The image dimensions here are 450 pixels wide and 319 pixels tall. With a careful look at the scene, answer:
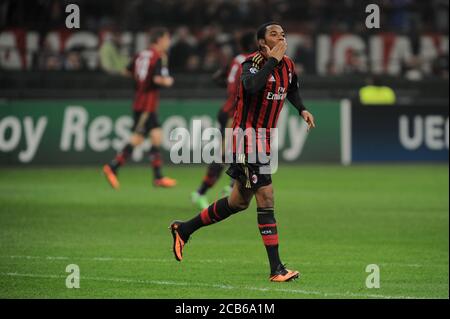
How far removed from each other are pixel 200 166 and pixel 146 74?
5247 millimetres

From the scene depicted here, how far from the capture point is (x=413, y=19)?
98.1 ft

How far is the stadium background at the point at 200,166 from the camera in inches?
466

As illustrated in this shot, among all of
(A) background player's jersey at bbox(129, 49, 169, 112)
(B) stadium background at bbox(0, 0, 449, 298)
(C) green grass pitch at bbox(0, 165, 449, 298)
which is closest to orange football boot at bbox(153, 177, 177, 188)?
(C) green grass pitch at bbox(0, 165, 449, 298)

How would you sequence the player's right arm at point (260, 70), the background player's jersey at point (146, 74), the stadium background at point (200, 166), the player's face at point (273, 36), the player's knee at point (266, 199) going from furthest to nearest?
the background player's jersey at point (146, 74)
the stadium background at point (200, 166)
the player's knee at point (266, 199)
the player's face at point (273, 36)
the player's right arm at point (260, 70)

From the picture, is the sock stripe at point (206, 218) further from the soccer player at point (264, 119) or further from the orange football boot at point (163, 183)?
the orange football boot at point (163, 183)

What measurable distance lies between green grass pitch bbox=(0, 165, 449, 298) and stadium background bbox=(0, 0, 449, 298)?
37 mm

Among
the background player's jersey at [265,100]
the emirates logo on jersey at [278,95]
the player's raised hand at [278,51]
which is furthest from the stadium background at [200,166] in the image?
the player's raised hand at [278,51]

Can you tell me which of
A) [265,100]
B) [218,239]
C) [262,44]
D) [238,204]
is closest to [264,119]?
[265,100]

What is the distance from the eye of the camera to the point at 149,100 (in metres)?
20.7

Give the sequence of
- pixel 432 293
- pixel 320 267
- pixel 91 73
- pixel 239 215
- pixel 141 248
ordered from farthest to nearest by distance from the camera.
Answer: pixel 91 73 < pixel 239 215 < pixel 141 248 < pixel 320 267 < pixel 432 293

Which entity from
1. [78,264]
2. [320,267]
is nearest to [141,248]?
[78,264]

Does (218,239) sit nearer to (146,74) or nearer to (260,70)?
(260,70)
